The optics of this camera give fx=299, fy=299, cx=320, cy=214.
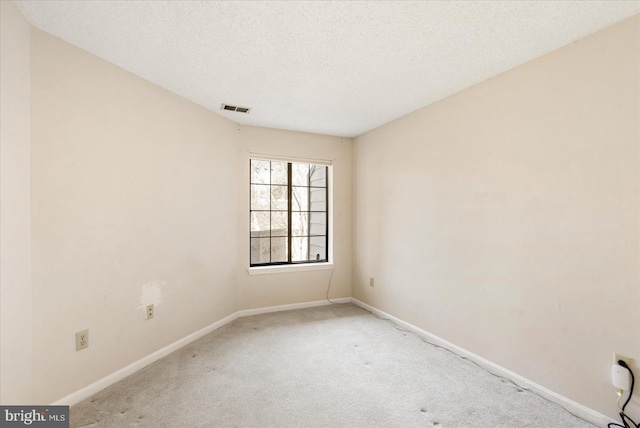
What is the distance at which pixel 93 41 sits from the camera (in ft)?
6.31

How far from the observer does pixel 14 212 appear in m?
1.63

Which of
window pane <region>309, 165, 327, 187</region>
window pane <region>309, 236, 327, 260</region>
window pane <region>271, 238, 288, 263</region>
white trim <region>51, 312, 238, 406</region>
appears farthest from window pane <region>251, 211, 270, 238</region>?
white trim <region>51, 312, 238, 406</region>

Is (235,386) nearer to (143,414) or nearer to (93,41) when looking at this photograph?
(143,414)

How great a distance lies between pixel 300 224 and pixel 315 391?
241 cm

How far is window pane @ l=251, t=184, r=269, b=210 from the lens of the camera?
393 cm

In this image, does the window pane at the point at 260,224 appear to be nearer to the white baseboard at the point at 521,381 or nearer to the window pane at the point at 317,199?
the window pane at the point at 317,199

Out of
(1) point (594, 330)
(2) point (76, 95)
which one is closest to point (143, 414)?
(2) point (76, 95)

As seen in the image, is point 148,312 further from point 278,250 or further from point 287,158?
point 287,158

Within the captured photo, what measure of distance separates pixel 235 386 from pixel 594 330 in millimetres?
2345

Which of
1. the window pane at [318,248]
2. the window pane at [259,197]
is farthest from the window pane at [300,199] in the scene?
the window pane at [318,248]

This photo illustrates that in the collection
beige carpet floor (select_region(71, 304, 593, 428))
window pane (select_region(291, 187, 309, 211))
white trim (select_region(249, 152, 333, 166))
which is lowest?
beige carpet floor (select_region(71, 304, 593, 428))

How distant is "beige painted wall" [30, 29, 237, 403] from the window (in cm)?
82

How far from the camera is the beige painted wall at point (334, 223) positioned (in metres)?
3.64

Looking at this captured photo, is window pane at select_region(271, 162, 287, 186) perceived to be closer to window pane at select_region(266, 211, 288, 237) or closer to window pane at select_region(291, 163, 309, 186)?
window pane at select_region(291, 163, 309, 186)
